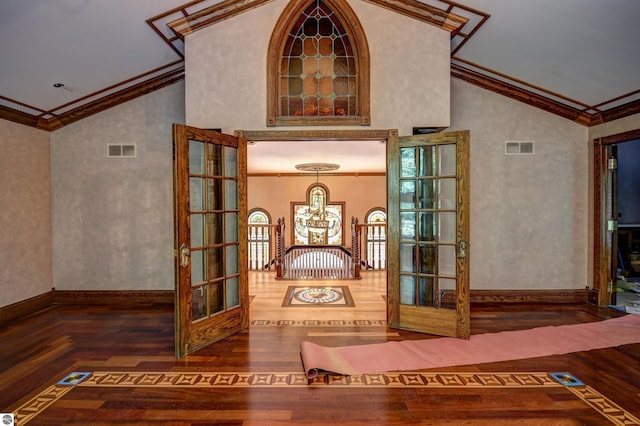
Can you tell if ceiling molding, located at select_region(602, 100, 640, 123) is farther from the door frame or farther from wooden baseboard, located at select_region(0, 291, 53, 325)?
wooden baseboard, located at select_region(0, 291, 53, 325)

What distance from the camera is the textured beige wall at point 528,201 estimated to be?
492 cm

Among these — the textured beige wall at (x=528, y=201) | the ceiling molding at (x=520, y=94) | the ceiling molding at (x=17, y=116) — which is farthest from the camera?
the textured beige wall at (x=528, y=201)

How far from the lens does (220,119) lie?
400cm

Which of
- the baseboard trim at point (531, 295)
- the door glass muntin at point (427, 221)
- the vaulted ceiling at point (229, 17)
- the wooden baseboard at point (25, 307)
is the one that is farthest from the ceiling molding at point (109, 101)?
the baseboard trim at point (531, 295)

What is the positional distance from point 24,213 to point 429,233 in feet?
17.2

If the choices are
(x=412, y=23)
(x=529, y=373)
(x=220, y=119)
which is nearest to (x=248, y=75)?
(x=220, y=119)

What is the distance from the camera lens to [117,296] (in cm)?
508

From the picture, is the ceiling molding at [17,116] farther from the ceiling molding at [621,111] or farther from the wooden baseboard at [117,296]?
the ceiling molding at [621,111]

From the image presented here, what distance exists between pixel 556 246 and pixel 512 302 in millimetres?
1041

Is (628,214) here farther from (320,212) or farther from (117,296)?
(117,296)

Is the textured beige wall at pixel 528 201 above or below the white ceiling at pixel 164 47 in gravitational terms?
below

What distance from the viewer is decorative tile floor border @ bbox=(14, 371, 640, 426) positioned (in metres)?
2.71

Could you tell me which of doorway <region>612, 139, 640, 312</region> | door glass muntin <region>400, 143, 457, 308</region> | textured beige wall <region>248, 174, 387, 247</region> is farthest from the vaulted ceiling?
textured beige wall <region>248, 174, 387, 247</region>

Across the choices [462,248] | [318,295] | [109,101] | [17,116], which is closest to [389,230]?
[462,248]
